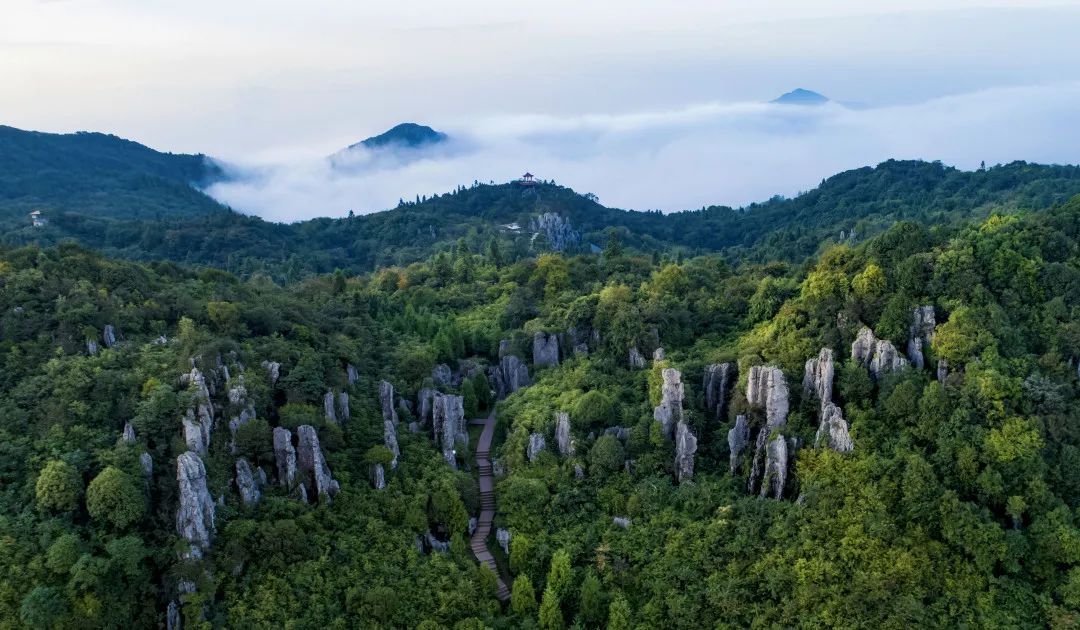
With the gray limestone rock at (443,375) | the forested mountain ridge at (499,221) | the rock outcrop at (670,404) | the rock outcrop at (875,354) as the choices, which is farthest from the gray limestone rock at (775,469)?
the forested mountain ridge at (499,221)

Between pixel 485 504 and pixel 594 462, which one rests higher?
pixel 594 462

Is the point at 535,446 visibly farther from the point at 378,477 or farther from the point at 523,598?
the point at 523,598

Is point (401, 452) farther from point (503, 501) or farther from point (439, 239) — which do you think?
point (439, 239)

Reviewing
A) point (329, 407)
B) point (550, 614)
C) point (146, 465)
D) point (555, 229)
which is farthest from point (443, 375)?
point (555, 229)

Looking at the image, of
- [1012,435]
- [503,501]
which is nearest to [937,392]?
[1012,435]

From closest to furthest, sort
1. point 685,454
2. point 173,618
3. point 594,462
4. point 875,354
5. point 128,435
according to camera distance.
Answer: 1. point 173,618
2. point 128,435
3. point 875,354
4. point 685,454
5. point 594,462

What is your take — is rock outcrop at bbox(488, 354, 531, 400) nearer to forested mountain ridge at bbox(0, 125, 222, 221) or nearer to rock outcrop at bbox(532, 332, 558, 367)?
rock outcrop at bbox(532, 332, 558, 367)

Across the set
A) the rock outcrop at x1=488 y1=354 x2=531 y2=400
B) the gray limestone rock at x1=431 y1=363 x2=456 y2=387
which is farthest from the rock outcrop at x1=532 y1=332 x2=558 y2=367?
the gray limestone rock at x1=431 y1=363 x2=456 y2=387
